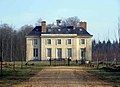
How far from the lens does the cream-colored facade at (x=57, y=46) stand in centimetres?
10025

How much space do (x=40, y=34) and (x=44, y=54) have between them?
5.64 m

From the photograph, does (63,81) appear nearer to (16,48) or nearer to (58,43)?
(58,43)

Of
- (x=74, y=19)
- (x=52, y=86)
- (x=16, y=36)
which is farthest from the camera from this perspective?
(x=74, y=19)

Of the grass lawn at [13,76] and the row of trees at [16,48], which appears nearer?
the grass lawn at [13,76]

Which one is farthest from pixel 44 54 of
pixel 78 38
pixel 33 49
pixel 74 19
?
pixel 74 19

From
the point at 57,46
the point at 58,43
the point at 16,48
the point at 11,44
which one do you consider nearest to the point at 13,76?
the point at 11,44

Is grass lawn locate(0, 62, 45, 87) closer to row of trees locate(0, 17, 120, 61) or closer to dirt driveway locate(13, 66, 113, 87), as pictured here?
dirt driveway locate(13, 66, 113, 87)

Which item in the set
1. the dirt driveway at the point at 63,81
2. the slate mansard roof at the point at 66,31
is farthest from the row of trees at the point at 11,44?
the dirt driveway at the point at 63,81

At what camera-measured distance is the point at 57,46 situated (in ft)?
334

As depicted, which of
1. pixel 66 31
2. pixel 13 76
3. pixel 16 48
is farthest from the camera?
pixel 16 48

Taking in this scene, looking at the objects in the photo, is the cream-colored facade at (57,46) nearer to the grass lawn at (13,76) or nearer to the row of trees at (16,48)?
the row of trees at (16,48)

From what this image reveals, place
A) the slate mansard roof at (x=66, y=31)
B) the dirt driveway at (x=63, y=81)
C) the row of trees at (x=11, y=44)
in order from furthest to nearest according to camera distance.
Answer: the slate mansard roof at (x=66, y=31), the row of trees at (x=11, y=44), the dirt driveway at (x=63, y=81)

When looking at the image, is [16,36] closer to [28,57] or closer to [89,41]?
[28,57]

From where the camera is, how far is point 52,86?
22.2m
